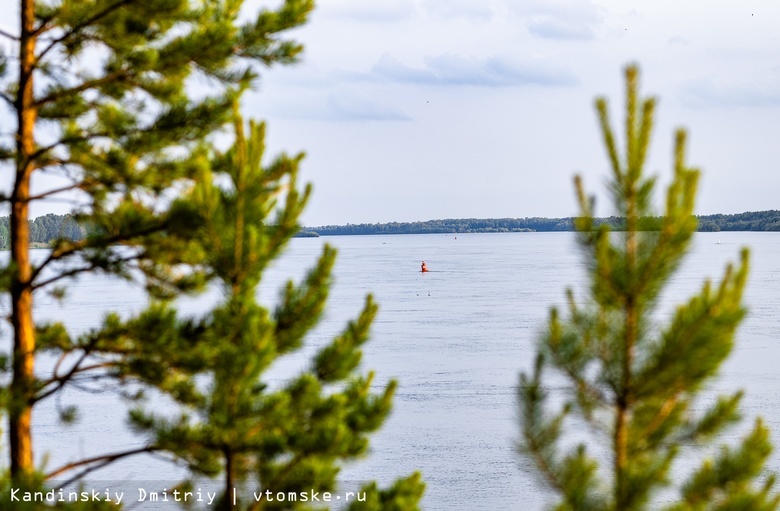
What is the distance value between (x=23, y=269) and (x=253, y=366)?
2.69 m

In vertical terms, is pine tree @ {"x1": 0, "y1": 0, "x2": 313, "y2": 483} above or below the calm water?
above

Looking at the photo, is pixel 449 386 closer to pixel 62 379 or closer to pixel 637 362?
pixel 62 379

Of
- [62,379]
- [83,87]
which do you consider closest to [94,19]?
[83,87]

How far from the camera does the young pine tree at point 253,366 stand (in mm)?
5113

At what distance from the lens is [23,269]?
270 inches

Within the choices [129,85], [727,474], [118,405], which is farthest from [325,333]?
[727,474]

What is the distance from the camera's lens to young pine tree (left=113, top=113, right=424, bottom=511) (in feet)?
16.8

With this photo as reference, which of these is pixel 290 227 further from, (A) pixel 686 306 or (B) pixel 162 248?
(A) pixel 686 306

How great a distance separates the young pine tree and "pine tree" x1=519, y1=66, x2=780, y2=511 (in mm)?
1591

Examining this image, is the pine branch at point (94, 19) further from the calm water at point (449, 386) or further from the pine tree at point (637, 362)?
the pine tree at point (637, 362)

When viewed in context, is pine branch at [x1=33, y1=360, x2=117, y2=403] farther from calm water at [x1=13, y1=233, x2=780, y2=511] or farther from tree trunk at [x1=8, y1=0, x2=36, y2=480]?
calm water at [x1=13, y1=233, x2=780, y2=511]

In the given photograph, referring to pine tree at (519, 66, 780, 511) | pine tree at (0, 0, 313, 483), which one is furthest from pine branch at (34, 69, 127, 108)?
pine tree at (519, 66, 780, 511)

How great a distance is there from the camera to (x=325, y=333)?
138 ft

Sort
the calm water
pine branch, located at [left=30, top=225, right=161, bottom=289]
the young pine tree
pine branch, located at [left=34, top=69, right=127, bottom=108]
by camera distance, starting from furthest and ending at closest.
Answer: the calm water → pine branch, located at [left=34, top=69, right=127, bottom=108] → pine branch, located at [left=30, top=225, right=161, bottom=289] → the young pine tree
